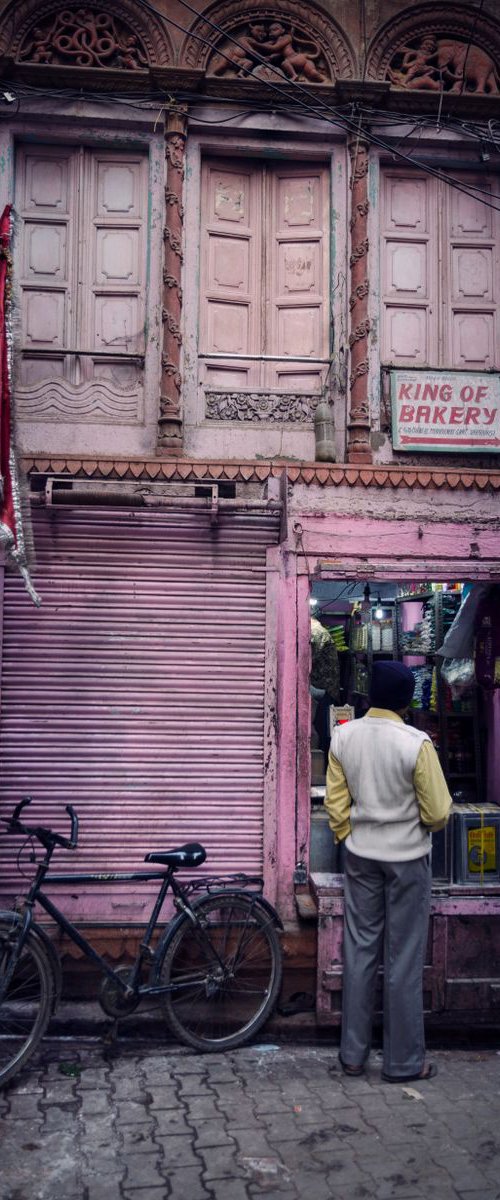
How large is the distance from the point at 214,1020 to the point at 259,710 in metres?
2.03

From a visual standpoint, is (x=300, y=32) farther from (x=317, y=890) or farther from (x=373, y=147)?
(x=317, y=890)

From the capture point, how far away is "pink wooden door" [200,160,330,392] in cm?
669

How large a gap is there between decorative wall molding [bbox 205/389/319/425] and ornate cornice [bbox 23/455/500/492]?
0.45 metres

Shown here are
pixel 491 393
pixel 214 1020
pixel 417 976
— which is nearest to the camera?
pixel 417 976

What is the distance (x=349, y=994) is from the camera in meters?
5.01

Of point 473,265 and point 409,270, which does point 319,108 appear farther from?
point 473,265

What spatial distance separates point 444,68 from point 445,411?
278 centimetres

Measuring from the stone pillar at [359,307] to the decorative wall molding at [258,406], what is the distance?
1.11ft

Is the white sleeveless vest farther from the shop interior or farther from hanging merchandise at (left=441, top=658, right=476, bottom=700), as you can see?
hanging merchandise at (left=441, top=658, right=476, bottom=700)

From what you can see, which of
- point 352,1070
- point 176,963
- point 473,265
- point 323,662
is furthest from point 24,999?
point 473,265

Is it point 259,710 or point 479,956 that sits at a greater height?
point 259,710

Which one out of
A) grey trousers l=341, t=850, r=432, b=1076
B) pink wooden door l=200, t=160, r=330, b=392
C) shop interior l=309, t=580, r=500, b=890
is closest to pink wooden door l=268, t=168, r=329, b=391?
pink wooden door l=200, t=160, r=330, b=392

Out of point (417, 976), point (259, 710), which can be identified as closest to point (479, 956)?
point (417, 976)

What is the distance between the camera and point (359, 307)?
21.7 feet
